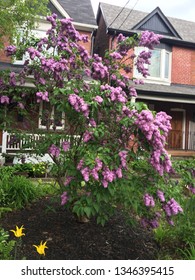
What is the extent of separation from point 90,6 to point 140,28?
3090mm

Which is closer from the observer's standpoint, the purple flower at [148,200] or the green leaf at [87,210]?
the green leaf at [87,210]

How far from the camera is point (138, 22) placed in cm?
1462

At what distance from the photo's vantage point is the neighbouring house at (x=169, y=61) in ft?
46.6

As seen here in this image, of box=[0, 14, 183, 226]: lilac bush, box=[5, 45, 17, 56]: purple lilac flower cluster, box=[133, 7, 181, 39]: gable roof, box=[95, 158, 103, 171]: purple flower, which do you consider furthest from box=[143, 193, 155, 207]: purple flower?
box=[133, 7, 181, 39]: gable roof

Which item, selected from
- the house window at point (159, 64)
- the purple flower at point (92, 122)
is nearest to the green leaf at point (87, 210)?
the purple flower at point (92, 122)

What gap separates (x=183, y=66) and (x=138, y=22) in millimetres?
3572

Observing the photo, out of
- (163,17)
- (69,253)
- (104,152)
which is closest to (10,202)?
(69,253)

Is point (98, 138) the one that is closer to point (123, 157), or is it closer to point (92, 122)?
point (92, 122)

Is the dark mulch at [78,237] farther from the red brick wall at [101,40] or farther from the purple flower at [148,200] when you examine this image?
the red brick wall at [101,40]

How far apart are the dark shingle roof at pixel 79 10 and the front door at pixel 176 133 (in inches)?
272

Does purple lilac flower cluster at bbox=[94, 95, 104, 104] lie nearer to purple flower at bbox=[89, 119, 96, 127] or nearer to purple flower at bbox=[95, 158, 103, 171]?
purple flower at bbox=[89, 119, 96, 127]

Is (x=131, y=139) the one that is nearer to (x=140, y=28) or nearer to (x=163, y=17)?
(x=140, y=28)

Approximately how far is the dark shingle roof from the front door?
690 cm

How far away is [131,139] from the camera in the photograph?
3.46 m
